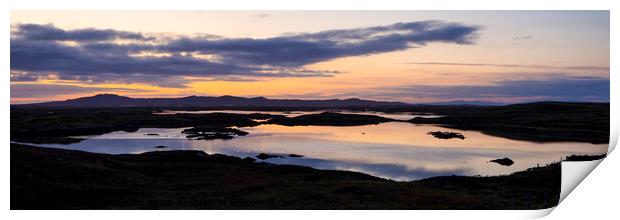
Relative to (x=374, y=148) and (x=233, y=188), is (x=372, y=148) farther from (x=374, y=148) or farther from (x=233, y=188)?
(x=233, y=188)

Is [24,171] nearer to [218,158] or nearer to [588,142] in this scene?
[218,158]

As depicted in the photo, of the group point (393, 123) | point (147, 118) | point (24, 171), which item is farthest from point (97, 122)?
point (393, 123)

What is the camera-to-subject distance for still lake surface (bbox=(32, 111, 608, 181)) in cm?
3406

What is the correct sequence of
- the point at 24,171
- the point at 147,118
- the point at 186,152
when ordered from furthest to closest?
the point at 147,118 → the point at 186,152 → the point at 24,171

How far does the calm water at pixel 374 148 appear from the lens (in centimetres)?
3409

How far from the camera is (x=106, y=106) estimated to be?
39188 millimetres

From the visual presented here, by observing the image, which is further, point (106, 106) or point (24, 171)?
point (106, 106)

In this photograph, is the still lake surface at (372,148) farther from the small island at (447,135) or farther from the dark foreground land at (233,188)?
the dark foreground land at (233,188)

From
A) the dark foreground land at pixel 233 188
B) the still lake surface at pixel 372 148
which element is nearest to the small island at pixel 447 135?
the still lake surface at pixel 372 148

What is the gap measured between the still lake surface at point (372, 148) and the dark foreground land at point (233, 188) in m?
2.43

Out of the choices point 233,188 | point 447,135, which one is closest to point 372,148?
point 447,135

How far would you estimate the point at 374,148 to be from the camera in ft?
140

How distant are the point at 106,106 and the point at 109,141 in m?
6.82
